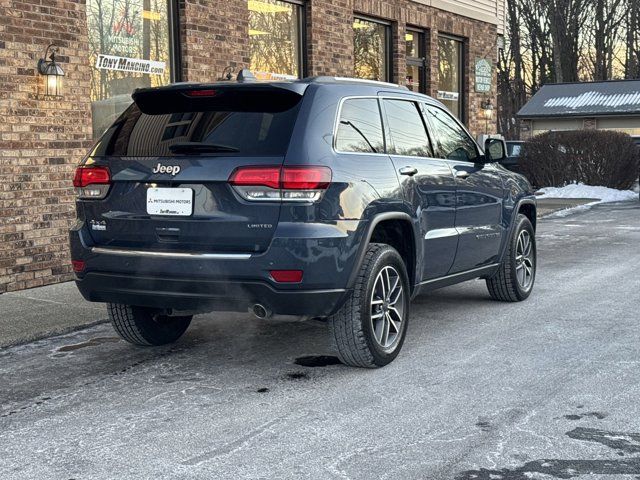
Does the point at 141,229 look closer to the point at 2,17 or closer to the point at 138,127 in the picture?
the point at 138,127

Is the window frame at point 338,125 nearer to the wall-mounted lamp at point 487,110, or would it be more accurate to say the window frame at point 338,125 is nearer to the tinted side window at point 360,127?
the tinted side window at point 360,127

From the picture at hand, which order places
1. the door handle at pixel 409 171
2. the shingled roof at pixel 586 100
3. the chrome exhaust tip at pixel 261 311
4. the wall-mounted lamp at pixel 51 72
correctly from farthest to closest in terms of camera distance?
the shingled roof at pixel 586 100 → the wall-mounted lamp at pixel 51 72 → the door handle at pixel 409 171 → the chrome exhaust tip at pixel 261 311

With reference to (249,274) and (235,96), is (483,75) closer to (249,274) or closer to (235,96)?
(235,96)

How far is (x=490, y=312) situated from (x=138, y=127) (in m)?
3.54

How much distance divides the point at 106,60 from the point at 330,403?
703 cm

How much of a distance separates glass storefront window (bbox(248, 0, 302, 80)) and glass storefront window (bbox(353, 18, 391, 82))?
180cm

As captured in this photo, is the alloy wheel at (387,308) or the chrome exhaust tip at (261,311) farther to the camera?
the alloy wheel at (387,308)

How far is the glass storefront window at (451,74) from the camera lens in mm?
19453

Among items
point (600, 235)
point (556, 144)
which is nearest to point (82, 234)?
point (600, 235)

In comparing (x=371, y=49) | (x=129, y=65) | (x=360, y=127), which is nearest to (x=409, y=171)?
(x=360, y=127)

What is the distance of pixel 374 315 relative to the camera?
601cm

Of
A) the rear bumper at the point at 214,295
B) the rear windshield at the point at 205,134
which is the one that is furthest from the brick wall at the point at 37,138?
the rear bumper at the point at 214,295

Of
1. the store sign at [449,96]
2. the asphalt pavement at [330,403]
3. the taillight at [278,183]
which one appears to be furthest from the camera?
the store sign at [449,96]

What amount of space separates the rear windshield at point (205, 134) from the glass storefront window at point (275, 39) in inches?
303
